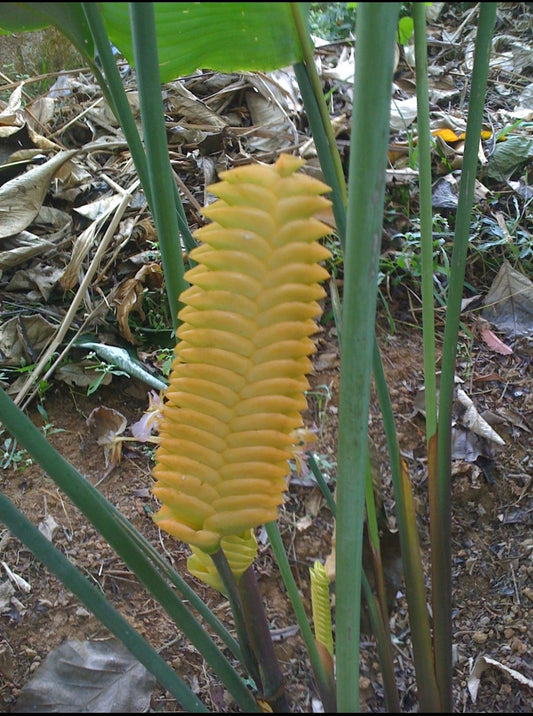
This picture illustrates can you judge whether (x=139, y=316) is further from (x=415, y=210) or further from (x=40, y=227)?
(x=415, y=210)

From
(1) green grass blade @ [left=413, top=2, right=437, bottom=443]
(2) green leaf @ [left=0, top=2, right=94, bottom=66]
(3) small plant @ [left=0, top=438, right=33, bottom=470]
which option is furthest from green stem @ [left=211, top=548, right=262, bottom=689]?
(3) small plant @ [left=0, top=438, right=33, bottom=470]

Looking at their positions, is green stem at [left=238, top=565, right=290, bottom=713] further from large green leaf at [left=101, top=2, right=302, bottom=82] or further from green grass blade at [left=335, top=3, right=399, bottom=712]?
large green leaf at [left=101, top=2, right=302, bottom=82]

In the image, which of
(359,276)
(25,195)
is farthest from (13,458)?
(359,276)

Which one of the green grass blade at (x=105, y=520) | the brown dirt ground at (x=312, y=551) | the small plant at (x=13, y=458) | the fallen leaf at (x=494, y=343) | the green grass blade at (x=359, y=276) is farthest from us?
the fallen leaf at (x=494, y=343)

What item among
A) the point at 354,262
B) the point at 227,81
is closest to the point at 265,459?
the point at 354,262

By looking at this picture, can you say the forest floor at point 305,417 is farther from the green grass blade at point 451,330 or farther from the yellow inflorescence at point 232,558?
the yellow inflorescence at point 232,558

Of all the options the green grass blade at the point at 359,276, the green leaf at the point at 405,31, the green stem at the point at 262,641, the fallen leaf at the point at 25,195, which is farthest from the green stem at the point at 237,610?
the green leaf at the point at 405,31
